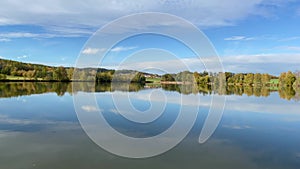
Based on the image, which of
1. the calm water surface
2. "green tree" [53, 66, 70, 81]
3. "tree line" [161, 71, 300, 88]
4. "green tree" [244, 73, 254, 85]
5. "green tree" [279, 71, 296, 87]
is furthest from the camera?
"green tree" [244, 73, 254, 85]

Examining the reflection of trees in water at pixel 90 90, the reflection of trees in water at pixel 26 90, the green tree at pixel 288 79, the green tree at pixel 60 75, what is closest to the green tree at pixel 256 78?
the green tree at pixel 288 79

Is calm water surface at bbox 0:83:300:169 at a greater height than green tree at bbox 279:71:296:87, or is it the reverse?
green tree at bbox 279:71:296:87

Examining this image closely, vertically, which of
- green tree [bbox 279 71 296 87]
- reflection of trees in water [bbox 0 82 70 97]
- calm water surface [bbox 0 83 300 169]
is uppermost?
green tree [bbox 279 71 296 87]

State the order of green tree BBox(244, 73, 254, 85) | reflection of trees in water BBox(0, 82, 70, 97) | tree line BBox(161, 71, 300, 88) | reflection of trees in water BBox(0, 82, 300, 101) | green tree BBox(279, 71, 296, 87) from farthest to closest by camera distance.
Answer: green tree BBox(244, 73, 254, 85) < green tree BBox(279, 71, 296, 87) < tree line BBox(161, 71, 300, 88) < reflection of trees in water BBox(0, 82, 300, 101) < reflection of trees in water BBox(0, 82, 70, 97)

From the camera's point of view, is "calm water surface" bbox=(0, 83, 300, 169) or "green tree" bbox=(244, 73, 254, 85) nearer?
"calm water surface" bbox=(0, 83, 300, 169)

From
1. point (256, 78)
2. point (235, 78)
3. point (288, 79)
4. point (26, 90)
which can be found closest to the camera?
point (26, 90)

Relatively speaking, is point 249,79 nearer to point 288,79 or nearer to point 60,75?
point 288,79

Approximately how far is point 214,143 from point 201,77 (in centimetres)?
7613

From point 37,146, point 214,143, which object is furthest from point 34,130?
point 214,143

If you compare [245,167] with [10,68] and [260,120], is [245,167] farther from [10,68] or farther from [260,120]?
[10,68]

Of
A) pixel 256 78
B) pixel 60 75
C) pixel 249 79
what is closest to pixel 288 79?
pixel 256 78

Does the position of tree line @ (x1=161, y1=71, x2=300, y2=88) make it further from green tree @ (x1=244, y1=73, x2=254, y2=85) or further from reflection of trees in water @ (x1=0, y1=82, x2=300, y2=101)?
reflection of trees in water @ (x1=0, y1=82, x2=300, y2=101)

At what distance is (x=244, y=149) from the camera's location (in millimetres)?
8500

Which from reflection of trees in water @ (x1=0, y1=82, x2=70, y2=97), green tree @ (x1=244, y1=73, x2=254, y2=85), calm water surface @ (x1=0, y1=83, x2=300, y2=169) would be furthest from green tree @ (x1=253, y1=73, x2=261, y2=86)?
calm water surface @ (x1=0, y1=83, x2=300, y2=169)
